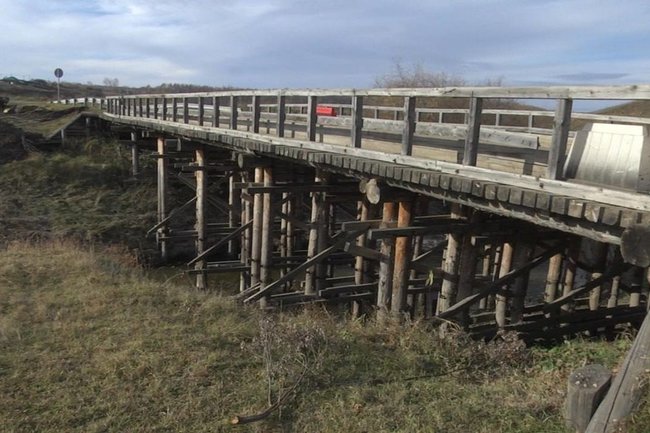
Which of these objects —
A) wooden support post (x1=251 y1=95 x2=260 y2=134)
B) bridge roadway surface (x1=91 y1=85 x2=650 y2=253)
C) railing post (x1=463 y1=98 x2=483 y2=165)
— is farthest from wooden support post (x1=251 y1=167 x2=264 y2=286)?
railing post (x1=463 y1=98 x2=483 y2=165)

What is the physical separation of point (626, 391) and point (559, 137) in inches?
74.6

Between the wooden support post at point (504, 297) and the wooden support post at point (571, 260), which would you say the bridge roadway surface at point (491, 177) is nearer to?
the wooden support post at point (571, 260)

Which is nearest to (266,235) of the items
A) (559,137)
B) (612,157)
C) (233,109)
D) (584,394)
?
(233,109)

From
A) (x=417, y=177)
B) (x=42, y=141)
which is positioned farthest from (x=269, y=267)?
(x=42, y=141)

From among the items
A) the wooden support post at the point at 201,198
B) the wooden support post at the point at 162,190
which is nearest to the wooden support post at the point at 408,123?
the wooden support post at the point at 201,198

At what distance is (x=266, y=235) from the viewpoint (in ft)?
32.2

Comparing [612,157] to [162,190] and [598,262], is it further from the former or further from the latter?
[162,190]

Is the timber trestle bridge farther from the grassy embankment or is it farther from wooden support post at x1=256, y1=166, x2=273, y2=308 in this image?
the grassy embankment

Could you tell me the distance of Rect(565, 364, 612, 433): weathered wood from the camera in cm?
359

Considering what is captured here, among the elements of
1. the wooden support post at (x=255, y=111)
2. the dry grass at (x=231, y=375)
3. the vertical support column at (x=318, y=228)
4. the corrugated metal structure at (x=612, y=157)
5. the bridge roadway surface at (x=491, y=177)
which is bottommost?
the dry grass at (x=231, y=375)

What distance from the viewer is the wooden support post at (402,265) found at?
21.7 feet

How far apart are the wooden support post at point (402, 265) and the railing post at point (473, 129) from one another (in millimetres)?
1398

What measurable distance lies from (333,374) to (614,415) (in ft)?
7.80

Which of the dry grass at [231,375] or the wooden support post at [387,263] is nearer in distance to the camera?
the dry grass at [231,375]
